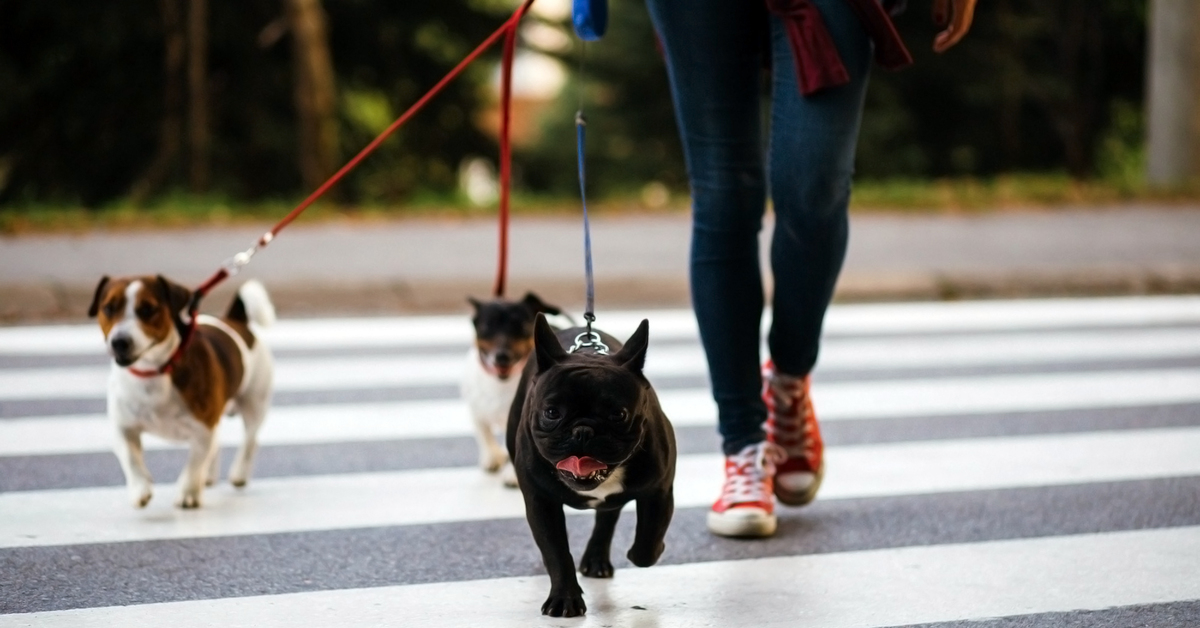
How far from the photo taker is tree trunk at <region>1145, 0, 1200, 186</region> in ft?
46.2

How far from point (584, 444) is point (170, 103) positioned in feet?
49.0

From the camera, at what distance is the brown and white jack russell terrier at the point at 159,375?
3719 millimetres

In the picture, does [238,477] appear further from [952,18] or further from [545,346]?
[952,18]

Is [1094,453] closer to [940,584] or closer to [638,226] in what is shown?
[940,584]

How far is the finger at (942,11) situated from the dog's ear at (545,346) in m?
1.68

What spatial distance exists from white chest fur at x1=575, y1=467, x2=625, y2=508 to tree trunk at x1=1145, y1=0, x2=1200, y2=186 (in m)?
12.4

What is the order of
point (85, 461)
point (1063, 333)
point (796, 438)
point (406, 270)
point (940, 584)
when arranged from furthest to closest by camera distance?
point (406, 270) < point (1063, 333) < point (85, 461) < point (796, 438) < point (940, 584)

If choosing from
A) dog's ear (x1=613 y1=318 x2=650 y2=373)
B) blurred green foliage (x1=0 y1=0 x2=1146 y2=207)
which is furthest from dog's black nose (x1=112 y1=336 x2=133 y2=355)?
blurred green foliage (x1=0 y1=0 x2=1146 y2=207)

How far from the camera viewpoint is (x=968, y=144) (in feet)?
70.3

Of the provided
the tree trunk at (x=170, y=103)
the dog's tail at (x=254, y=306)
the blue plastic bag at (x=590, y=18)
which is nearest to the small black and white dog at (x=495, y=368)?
the dog's tail at (x=254, y=306)

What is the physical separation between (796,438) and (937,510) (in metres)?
0.44

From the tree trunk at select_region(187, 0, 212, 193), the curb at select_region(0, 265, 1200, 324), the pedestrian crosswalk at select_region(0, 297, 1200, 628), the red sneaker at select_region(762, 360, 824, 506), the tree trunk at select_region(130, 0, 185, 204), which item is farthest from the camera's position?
the tree trunk at select_region(130, 0, 185, 204)

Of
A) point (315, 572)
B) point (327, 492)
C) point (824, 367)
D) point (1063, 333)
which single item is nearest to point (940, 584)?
point (315, 572)

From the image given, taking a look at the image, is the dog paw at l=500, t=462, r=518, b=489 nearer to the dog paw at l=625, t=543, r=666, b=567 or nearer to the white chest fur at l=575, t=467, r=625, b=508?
the dog paw at l=625, t=543, r=666, b=567
